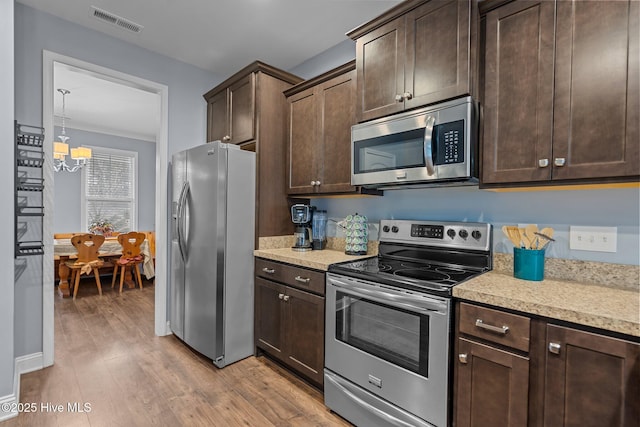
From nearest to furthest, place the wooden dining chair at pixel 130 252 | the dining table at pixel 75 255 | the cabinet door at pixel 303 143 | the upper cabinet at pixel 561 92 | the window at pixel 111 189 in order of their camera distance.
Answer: the upper cabinet at pixel 561 92 → the cabinet door at pixel 303 143 → the dining table at pixel 75 255 → the wooden dining chair at pixel 130 252 → the window at pixel 111 189

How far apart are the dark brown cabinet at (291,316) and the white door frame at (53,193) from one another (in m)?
1.18

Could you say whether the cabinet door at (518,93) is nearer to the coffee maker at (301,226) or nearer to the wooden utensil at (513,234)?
the wooden utensil at (513,234)

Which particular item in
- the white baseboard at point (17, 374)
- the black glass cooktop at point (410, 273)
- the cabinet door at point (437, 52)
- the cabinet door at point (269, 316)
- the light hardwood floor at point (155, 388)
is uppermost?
the cabinet door at point (437, 52)

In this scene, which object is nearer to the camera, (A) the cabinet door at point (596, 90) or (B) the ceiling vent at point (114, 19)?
(A) the cabinet door at point (596, 90)

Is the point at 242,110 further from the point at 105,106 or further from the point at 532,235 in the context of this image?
the point at 105,106

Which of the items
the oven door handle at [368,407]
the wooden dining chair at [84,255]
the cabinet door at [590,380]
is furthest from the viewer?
the wooden dining chair at [84,255]

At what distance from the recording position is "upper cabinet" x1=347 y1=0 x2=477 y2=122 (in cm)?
167

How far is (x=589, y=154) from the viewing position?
1.36 m

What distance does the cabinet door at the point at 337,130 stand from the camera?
2369 millimetres

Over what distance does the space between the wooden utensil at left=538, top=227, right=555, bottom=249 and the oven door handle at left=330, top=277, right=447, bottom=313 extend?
26.5 inches

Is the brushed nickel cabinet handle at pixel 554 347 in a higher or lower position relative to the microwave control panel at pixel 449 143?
lower

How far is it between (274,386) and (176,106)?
9.29 feet

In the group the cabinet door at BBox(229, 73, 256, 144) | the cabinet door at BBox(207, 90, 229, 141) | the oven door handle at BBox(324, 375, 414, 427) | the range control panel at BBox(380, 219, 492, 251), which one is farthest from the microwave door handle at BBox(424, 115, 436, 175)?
the cabinet door at BBox(207, 90, 229, 141)

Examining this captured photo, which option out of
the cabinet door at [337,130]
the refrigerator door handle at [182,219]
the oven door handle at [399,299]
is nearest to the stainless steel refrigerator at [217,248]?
the refrigerator door handle at [182,219]
